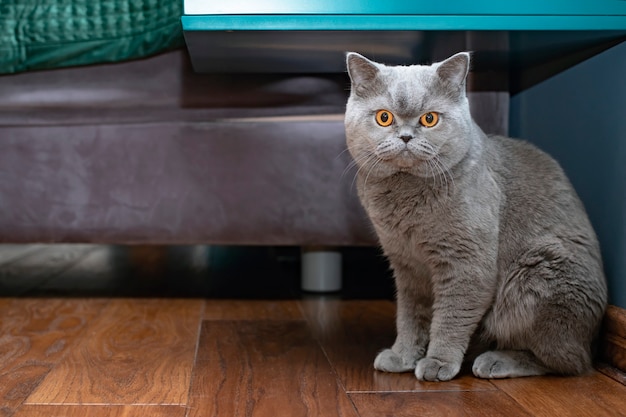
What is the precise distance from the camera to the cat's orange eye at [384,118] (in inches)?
47.2

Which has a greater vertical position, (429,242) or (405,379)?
(429,242)

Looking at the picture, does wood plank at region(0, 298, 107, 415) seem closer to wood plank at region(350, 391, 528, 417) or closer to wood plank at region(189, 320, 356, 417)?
wood plank at region(189, 320, 356, 417)

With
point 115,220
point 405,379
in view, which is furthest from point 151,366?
point 115,220

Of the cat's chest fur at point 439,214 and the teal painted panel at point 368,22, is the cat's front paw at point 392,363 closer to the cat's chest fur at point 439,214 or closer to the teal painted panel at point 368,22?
the cat's chest fur at point 439,214

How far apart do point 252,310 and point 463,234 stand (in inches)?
29.6

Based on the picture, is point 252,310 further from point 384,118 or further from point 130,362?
point 384,118

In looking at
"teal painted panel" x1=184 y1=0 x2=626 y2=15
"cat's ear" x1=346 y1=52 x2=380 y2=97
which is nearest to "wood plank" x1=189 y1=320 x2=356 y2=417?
"cat's ear" x1=346 y1=52 x2=380 y2=97

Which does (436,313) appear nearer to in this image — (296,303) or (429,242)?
(429,242)

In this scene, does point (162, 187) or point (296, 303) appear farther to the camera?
point (296, 303)

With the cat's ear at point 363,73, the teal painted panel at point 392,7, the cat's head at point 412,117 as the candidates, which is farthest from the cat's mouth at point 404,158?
the teal painted panel at point 392,7

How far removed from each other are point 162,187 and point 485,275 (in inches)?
34.6

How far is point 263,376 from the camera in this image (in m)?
1.18

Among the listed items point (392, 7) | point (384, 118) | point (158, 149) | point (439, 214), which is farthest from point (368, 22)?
point (158, 149)

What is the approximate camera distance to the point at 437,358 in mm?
1213
